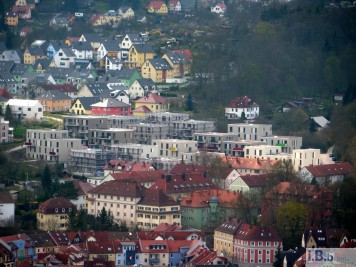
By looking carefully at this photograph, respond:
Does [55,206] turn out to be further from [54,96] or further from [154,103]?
[54,96]

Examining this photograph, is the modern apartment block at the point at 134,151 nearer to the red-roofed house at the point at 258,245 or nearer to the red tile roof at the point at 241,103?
the red tile roof at the point at 241,103

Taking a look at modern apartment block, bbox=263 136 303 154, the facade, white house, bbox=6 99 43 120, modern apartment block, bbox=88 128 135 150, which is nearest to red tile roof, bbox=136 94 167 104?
the facade

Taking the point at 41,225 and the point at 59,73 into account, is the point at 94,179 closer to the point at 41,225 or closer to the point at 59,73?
the point at 41,225

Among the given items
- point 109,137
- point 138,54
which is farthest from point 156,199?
point 138,54

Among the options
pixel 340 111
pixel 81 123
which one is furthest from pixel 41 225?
pixel 340 111

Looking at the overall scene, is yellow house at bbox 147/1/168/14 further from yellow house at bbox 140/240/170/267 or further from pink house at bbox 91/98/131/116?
yellow house at bbox 140/240/170/267
